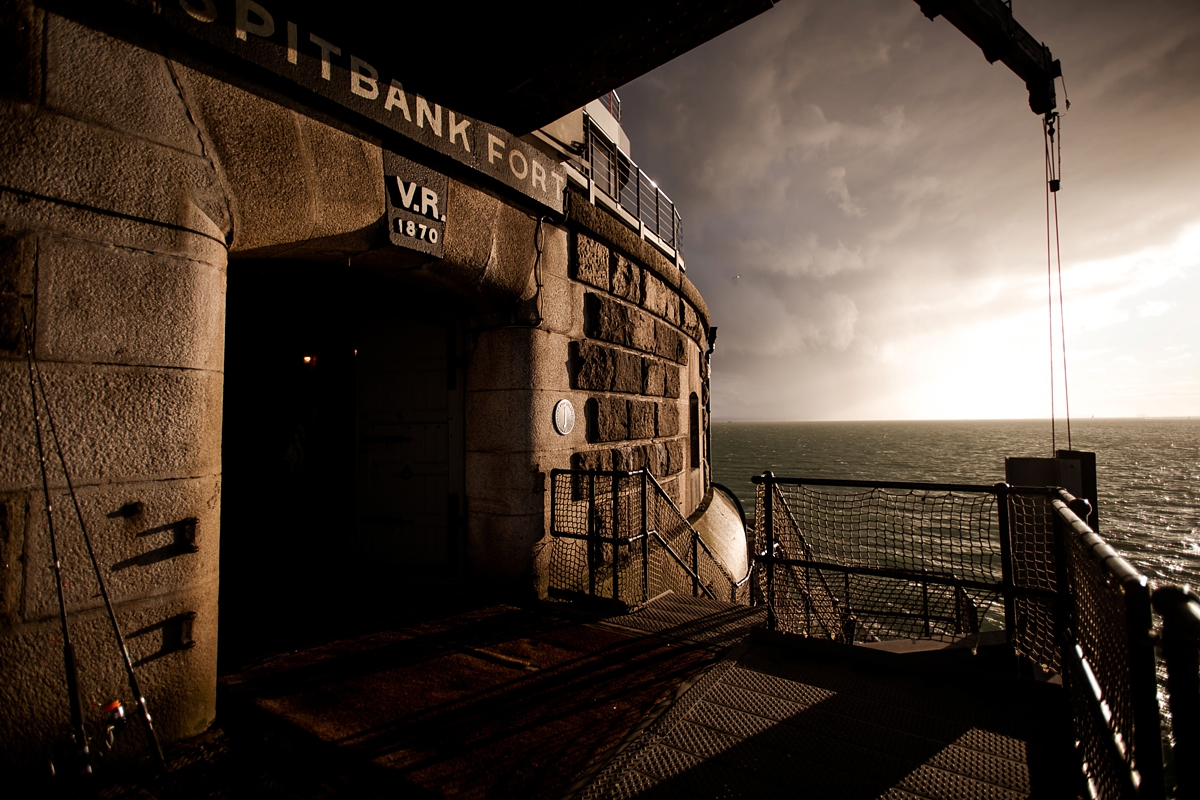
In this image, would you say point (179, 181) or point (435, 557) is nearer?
point (179, 181)

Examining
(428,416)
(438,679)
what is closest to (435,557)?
(428,416)

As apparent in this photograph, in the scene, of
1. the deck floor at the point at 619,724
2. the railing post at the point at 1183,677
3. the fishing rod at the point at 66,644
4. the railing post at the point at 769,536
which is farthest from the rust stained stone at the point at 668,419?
the railing post at the point at 1183,677

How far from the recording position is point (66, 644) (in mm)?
2434

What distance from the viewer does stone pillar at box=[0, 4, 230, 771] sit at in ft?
8.73

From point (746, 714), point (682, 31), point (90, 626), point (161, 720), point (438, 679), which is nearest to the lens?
point (90, 626)

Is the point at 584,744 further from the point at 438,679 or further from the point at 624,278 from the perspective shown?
the point at 624,278

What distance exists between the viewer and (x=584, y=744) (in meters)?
3.14

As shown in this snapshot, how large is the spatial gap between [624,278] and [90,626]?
6.18 m

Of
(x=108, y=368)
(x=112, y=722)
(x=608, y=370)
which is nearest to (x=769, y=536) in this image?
(x=608, y=370)

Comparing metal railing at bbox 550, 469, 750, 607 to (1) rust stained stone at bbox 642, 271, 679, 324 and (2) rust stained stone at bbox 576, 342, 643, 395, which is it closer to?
(2) rust stained stone at bbox 576, 342, 643, 395

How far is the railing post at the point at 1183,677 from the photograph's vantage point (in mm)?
1561

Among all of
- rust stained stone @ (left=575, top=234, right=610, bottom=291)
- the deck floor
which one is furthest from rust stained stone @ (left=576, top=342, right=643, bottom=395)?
the deck floor

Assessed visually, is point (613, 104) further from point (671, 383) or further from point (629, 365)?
point (629, 365)

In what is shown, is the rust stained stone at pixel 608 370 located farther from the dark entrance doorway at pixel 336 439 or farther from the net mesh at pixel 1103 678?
the net mesh at pixel 1103 678
